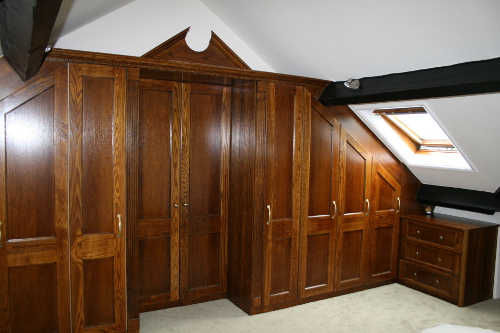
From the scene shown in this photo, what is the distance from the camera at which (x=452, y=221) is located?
3.97 m

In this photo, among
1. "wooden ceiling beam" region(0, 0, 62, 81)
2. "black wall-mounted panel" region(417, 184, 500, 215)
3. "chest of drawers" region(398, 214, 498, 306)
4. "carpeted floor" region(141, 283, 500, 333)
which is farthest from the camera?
"black wall-mounted panel" region(417, 184, 500, 215)

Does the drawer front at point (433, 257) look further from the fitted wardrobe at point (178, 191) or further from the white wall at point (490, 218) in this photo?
the white wall at point (490, 218)

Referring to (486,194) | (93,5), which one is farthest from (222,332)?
(486,194)

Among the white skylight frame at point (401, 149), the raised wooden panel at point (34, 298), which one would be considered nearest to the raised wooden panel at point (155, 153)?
the raised wooden panel at point (34, 298)

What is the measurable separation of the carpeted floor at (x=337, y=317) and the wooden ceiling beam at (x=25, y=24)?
2314 millimetres

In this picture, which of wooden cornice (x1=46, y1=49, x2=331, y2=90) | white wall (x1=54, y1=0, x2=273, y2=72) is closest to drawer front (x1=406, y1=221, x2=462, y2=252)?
wooden cornice (x1=46, y1=49, x2=331, y2=90)

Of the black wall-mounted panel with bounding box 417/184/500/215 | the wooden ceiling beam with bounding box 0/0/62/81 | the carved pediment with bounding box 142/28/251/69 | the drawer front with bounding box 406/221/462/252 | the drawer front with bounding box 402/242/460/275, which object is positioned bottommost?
the drawer front with bounding box 402/242/460/275

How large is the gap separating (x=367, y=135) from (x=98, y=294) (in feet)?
9.46

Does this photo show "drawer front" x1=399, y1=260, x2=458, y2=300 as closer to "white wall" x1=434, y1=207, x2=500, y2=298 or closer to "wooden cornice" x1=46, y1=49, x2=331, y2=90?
"white wall" x1=434, y1=207, x2=500, y2=298

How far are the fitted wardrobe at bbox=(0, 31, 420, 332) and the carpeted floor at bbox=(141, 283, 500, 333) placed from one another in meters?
0.13

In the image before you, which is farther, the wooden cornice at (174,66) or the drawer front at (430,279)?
the drawer front at (430,279)

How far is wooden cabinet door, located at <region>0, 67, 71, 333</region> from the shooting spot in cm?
255

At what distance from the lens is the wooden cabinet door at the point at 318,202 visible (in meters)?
3.62

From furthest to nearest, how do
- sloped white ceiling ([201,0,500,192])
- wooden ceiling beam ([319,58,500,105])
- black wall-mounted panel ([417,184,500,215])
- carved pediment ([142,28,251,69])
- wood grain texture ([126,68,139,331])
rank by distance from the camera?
black wall-mounted panel ([417,184,500,215]), carved pediment ([142,28,251,69]), wood grain texture ([126,68,139,331]), wooden ceiling beam ([319,58,500,105]), sloped white ceiling ([201,0,500,192])
